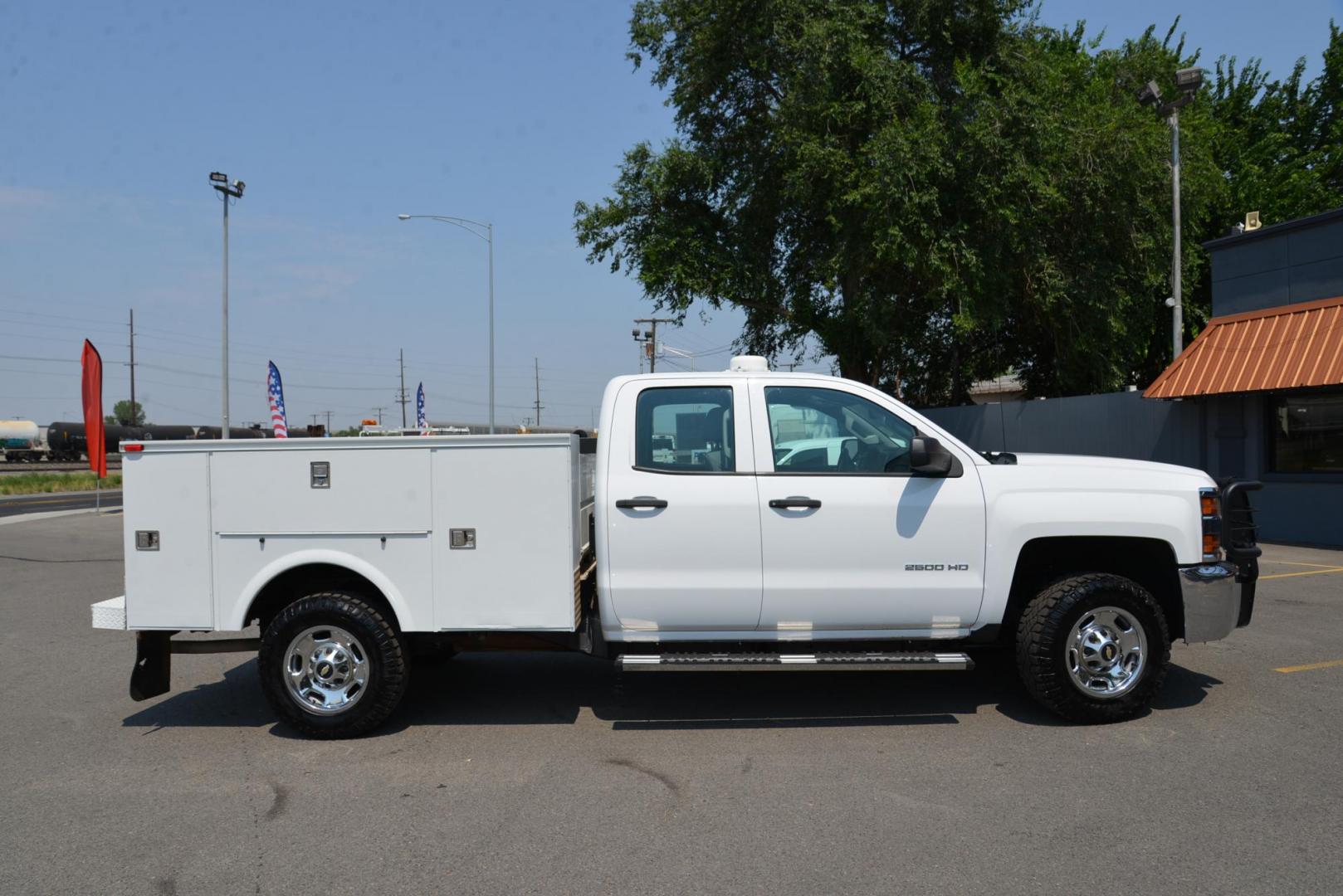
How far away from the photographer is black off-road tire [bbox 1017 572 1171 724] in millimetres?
5539

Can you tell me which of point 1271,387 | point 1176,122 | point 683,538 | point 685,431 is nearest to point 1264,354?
point 1271,387

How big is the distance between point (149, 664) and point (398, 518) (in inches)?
71.4

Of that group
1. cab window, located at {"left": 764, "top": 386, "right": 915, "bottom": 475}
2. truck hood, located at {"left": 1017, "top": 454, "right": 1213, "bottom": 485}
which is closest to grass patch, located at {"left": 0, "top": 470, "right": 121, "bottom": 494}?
cab window, located at {"left": 764, "top": 386, "right": 915, "bottom": 475}

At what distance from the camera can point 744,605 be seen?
5535 millimetres

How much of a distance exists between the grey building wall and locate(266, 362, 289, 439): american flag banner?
17.8 meters

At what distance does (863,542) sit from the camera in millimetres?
5531

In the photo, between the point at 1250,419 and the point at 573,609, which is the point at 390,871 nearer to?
the point at 573,609

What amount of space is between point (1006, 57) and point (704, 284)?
27.7 feet

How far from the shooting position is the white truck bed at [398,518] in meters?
5.50

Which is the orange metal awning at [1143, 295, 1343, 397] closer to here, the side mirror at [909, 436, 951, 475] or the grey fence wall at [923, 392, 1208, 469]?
the grey fence wall at [923, 392, 1208, 469]

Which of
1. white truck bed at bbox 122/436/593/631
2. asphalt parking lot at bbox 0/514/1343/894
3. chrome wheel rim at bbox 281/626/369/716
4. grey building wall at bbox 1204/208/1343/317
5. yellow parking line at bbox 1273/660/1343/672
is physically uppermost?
grey building wall at bbox 1204/208/1343/317

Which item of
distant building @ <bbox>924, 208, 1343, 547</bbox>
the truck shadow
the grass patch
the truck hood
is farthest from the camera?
the grass patch

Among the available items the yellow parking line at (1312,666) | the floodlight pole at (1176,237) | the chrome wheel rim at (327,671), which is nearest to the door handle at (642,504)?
the chrome wheel rim at (327,671)

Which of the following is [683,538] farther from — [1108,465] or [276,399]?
[276,399]
